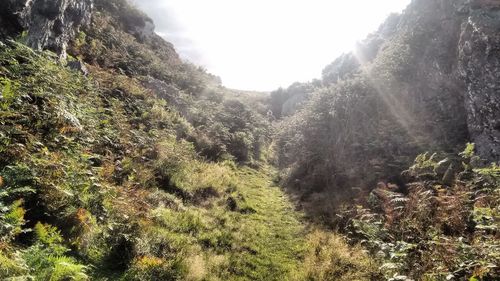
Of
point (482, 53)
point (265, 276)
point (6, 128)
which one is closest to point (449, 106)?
point (482, 53)

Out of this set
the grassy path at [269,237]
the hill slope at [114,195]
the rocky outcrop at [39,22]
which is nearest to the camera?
the hill slope at [114,195]

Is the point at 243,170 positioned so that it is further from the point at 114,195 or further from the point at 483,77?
the point at 483,77

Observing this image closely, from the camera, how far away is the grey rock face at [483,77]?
38.4ft

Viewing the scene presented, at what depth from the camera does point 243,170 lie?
18828 mm

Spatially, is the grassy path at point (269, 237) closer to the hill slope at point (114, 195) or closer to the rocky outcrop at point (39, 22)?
the hill slope at point (114, 195)

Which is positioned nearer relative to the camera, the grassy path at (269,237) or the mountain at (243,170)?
the mountain at (243,170)

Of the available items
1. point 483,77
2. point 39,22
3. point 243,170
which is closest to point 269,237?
point 243,170

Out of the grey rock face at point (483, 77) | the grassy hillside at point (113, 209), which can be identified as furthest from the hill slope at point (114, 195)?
the grey rock face at point (483, 77)

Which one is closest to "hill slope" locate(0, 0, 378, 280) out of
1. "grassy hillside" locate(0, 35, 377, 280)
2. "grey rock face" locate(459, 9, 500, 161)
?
"grassy hillside" locate(0, 35, 377, 280)

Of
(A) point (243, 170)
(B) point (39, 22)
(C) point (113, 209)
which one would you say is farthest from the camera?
(A) point (243, 170)

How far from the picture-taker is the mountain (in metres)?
6.24

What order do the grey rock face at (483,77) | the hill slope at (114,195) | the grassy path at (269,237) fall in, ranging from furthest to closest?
the grey rock face at (483,77)
the grassy path at (269,237)
the hill slope at (114,195)

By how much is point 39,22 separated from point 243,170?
445 inches

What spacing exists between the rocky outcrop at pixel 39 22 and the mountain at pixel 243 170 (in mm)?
66
